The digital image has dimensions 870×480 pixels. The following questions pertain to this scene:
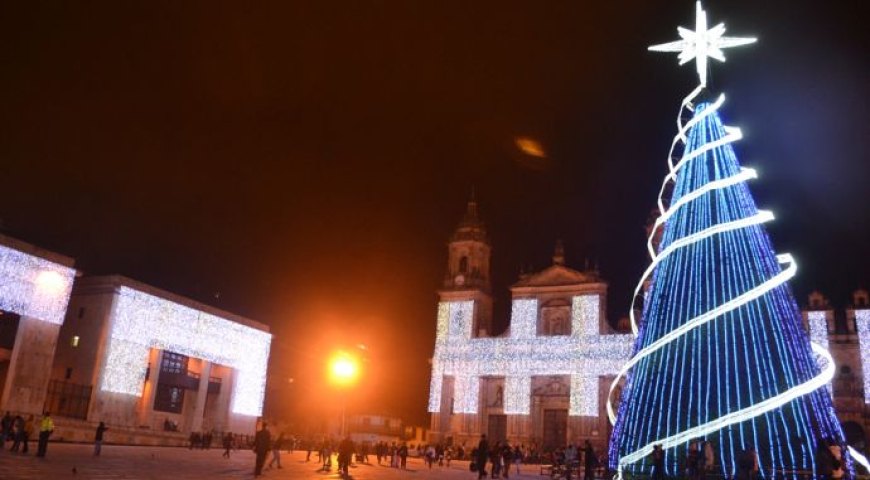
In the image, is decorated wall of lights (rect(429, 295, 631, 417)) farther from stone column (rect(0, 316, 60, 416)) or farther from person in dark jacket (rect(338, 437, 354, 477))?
person in dark jacket (rect(338, 437, 354, 477))

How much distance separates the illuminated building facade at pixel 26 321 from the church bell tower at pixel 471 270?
25723 mm

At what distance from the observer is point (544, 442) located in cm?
4581

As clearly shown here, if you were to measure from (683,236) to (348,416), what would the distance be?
46964 mm

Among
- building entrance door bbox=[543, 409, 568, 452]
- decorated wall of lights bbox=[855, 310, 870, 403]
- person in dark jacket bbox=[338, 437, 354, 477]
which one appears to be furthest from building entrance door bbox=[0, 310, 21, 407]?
decorated wall of lights bbox=[855, 310, 870, 403]

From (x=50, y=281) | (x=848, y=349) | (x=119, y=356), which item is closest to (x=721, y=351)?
(x=848, y=349)

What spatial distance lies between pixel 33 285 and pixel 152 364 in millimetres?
10320

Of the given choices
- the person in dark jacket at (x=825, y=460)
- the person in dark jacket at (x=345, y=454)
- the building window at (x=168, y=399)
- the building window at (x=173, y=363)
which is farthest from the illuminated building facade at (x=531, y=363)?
the person in dark jacket at (x=825, y=460)

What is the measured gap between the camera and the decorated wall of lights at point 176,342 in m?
37.2

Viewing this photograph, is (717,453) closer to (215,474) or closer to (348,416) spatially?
(215,474)

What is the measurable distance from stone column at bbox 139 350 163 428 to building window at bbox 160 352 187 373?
0.50 m

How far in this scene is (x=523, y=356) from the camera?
46594 mm

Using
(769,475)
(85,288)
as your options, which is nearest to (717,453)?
(769,475)

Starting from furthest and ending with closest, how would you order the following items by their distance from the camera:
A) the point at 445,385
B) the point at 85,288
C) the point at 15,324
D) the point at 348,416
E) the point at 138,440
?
the point at 348,416, the point at 445,385, the point at 85,288, the point at 138,440, the point at 15,324

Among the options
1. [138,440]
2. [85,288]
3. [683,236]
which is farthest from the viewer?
[85,288]
